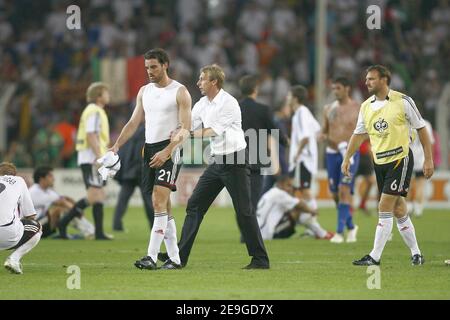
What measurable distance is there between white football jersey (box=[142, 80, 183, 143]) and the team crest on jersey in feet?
7.75

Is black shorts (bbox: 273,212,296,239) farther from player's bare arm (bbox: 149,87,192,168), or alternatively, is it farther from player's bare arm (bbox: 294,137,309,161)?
player's bare arm (bbox: 149,87,192,168)

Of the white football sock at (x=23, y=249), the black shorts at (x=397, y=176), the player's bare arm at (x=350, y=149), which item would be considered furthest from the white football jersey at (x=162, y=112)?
the black shorts at (x=397, y=176)

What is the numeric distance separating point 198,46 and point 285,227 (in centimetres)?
1328

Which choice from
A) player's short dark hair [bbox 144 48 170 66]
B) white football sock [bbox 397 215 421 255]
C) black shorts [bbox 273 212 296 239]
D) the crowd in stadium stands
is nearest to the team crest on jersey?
white football sock [bbox 397 215 421 255]

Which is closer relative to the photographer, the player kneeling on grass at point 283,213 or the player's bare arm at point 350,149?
the player's bare arm at point 350,149

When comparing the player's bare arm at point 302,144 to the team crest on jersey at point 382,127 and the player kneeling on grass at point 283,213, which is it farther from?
the team crest on jersey at point 382,127

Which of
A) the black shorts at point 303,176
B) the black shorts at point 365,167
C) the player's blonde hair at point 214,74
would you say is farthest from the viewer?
the black shorts at point 365,167

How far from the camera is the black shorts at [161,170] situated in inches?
471

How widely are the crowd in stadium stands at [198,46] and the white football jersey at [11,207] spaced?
15248 millimetres

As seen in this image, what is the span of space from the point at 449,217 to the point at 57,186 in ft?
31.3

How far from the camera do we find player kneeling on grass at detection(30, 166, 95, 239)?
17.4m

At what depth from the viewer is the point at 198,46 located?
3014 centimetres

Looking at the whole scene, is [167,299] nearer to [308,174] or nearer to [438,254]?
[438,254]
